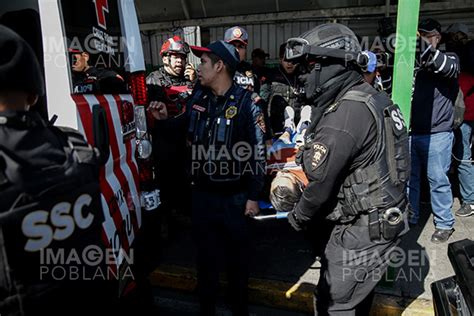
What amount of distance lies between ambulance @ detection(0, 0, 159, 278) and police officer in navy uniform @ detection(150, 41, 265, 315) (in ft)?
1.06

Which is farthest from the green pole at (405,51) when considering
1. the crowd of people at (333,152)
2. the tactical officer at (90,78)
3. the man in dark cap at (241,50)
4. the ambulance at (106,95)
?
the man in dark cap at (241,50)

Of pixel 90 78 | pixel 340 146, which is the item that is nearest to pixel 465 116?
pixel 340 146

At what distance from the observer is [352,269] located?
74.8 inches

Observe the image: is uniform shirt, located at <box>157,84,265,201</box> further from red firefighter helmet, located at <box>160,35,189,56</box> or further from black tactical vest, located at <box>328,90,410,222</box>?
red firefighter helmet, located at <box>160,35,189,56</box>

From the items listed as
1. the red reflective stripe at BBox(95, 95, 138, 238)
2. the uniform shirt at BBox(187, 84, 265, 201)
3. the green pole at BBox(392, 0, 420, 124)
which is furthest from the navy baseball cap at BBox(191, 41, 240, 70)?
the green pole at BBox(392, 0, 420, 124)

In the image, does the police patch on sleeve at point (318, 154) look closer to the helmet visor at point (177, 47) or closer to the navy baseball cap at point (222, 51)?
the navy baseball cap at point (222, 51)

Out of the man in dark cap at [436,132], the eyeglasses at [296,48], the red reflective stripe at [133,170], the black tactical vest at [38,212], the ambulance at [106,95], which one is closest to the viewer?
the black tactical vest at [38,212]

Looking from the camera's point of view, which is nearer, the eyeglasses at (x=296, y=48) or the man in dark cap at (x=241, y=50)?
the eyeglasses at (x=296, y=48)

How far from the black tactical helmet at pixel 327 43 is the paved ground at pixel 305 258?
5.26 feet

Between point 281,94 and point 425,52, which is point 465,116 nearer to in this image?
point 425,52

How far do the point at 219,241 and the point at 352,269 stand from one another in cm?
88

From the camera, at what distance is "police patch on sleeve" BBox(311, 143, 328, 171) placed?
68.4 inches

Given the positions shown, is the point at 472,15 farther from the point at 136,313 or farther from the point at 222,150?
the point at 136,313

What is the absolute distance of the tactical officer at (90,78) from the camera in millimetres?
1659
